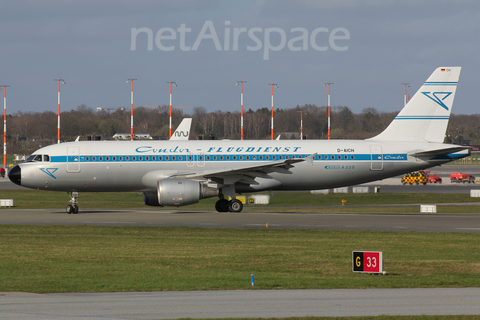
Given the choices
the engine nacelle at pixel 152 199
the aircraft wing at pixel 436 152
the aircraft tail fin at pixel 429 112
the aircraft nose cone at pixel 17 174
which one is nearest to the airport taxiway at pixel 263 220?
the engine nacelle at pixel 152 199

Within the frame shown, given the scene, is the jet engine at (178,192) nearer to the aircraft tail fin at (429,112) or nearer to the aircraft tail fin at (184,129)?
the aircraft tail fin at (429,112)

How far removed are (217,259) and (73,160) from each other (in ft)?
69.4

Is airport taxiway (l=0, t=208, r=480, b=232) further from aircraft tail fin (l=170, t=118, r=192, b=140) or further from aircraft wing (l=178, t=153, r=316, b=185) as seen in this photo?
aircraft tail fin (l=170, t=118, r=192, b=140)

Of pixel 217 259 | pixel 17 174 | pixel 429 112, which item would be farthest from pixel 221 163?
pixel 217 259

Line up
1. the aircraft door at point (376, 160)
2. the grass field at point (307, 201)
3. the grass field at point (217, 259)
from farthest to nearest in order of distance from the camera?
1. the grass field at point (307, 201)
2. the aircraft door at point (376, 160)
3. the grass field at point (217, 259)

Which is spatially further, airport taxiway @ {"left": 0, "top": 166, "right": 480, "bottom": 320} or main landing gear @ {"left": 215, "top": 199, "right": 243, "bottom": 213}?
main landing gear @ {"left": 215, "top": 199, "right": 243, "bottom": 213}

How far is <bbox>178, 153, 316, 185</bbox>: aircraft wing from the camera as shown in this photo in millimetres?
36719

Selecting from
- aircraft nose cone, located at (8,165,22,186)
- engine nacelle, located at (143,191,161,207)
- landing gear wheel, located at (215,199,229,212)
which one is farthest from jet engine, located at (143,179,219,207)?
aircraft nose cone, located at (8,165,22,186)

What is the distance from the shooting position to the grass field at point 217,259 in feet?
53.3

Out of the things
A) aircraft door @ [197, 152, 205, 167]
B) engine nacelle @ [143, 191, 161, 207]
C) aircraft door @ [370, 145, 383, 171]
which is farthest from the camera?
aircraft door @ [370, 145, 383, 171]

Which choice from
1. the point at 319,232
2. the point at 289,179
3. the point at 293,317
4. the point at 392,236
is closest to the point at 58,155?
the point at 289,179

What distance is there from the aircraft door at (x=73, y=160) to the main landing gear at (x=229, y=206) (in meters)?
8.83

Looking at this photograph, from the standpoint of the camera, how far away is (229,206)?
130 ft

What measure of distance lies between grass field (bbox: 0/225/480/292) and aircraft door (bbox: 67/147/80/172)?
939 cm
